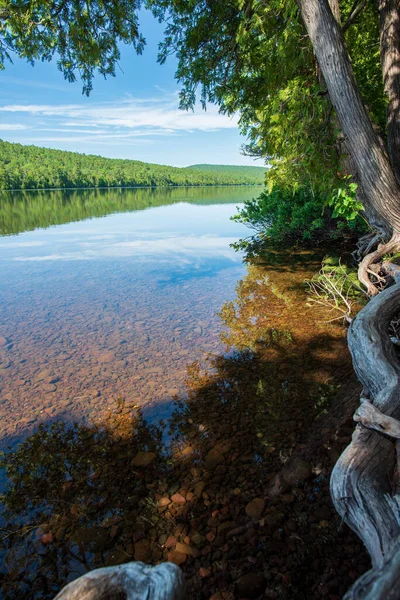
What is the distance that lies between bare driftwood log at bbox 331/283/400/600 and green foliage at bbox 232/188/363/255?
7.96 m

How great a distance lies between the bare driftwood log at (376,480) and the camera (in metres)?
1.16

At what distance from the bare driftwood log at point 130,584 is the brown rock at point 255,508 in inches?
48.6

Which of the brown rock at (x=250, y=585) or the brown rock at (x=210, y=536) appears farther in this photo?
the brown rock at (x=210, y=536)

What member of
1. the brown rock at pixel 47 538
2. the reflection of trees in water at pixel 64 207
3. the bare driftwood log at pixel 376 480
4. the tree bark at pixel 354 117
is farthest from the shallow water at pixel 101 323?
the reflection of trees in water at pixel 64 207

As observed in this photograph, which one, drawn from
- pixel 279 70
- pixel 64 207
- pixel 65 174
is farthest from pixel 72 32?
pixel 65 174

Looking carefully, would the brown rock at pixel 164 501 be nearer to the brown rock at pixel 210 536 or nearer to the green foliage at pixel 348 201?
the brown rock at pixel 210 536

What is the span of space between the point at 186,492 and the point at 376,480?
1.52m

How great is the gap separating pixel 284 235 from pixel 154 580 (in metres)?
13.1

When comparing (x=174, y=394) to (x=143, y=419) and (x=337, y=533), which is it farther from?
(x=337, y=533)

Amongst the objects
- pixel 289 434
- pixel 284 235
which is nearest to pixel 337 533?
pixel 289 434

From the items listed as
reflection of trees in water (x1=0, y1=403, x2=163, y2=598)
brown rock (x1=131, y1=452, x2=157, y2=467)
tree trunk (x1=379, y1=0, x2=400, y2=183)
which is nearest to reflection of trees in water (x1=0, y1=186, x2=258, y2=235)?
reflection of trees in water (x1=0, y1=403, x2=163, y2=598)

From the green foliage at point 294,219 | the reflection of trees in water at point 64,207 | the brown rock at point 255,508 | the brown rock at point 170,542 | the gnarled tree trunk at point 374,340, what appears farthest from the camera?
the reflection of trees in water at point 64,207

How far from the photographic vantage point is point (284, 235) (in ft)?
43.6

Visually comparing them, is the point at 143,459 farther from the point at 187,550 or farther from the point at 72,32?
the point at 72,32
